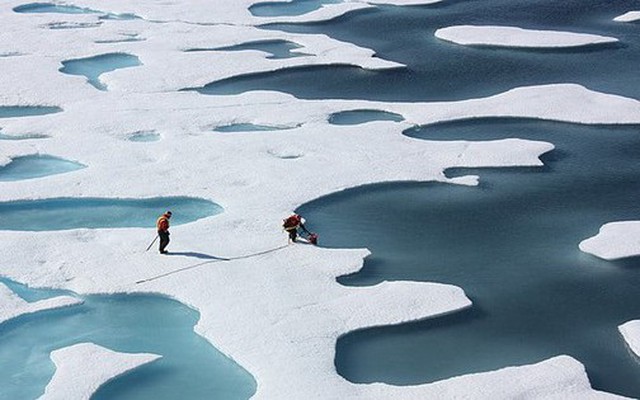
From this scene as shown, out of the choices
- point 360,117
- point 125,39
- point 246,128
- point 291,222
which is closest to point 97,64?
point 125,39

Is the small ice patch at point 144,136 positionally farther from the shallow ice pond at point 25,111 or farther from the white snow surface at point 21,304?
the white snow surface at point 21,304

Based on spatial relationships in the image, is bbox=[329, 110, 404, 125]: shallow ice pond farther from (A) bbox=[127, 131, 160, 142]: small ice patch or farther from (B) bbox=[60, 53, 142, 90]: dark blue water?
(B) bbox=[60, 53, 142, 90]: dark blue water

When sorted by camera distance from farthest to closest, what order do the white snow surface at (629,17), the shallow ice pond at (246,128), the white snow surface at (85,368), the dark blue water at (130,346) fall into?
1. the white snow surface at (629,17)
2. the shallow ice pond at (246,128)
3. the dark blue water at (130,346)
4. the white snow surface at (85,368)

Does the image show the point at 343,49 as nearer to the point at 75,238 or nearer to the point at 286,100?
the point at 286,100

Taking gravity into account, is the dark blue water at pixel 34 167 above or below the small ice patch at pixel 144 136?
below

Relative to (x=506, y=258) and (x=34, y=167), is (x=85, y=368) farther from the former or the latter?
Result: (x=34, y=167)

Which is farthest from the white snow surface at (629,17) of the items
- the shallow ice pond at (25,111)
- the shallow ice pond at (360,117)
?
the shallow ice pond at (25,111)
